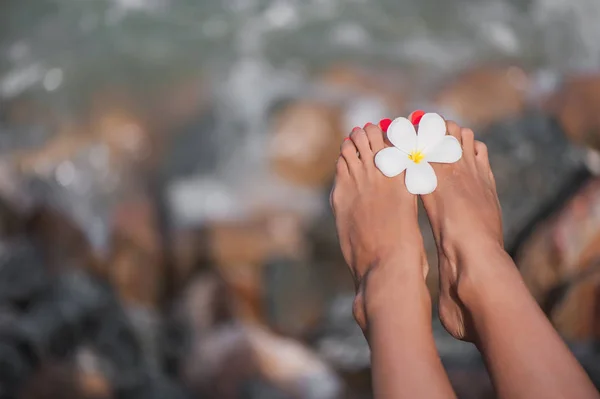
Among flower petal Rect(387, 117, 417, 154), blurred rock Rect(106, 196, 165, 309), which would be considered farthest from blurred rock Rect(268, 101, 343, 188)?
flower petal Rect(387, 117, 417, 154)

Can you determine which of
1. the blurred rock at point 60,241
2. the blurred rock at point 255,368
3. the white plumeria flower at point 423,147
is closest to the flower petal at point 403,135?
the white plumeria flower at point 423,147

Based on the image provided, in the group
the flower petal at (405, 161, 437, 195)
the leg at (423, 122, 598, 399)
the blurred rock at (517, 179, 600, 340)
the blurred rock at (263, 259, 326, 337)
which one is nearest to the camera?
the leg at (423, 122, 598, 399)

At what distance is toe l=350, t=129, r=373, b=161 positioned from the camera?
39.1 inches

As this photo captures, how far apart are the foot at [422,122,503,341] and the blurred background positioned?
1.10 ft

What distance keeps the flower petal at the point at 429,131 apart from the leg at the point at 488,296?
50mm

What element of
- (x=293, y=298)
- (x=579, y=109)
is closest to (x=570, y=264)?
(x=579, y=109)

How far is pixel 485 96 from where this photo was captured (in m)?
1.34

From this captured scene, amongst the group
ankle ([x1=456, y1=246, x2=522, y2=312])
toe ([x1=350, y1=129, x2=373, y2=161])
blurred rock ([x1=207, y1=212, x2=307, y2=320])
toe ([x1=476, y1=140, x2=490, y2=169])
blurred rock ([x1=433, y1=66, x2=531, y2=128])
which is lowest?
ankle ([x1=456, y1=246, x2=522, y2=312])

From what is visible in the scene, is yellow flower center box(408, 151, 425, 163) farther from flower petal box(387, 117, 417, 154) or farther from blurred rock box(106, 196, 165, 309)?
blurred rock box(106, 196, 165, 309)

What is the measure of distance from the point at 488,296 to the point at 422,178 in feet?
0.69

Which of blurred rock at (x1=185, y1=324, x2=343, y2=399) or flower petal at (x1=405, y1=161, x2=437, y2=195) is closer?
flower petal at (x1=405, y1=161, x2=437, y2=195)

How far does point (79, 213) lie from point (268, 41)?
1.85 ft

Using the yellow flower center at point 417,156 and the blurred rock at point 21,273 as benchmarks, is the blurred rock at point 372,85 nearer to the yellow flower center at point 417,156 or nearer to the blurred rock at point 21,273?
the yellow flower center at point 417,156

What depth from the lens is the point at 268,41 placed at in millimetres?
1387
